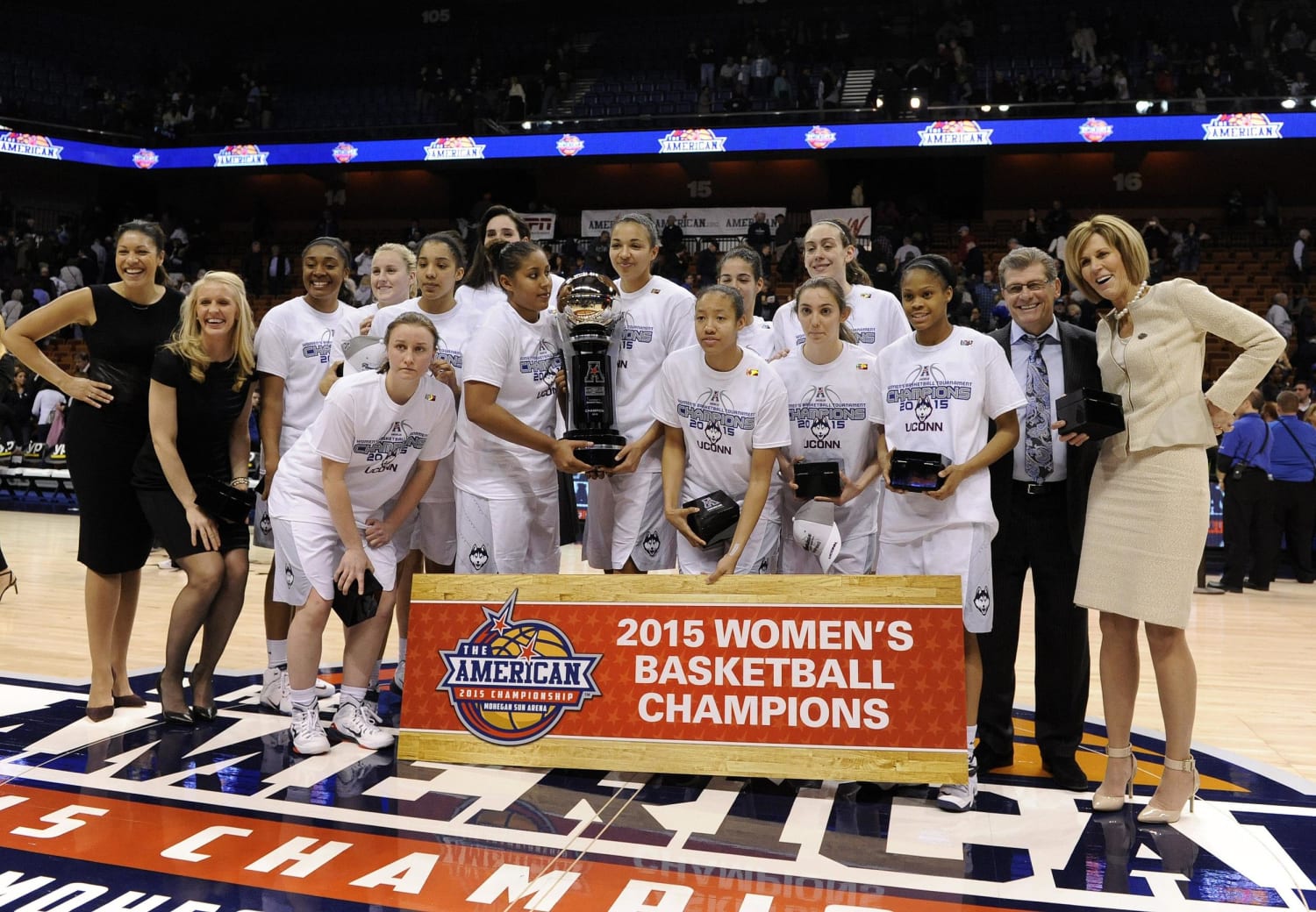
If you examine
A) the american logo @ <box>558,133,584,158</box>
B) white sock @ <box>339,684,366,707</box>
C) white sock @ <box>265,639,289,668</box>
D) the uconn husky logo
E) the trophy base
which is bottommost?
white sock @ <box>339,684,366,707</box>

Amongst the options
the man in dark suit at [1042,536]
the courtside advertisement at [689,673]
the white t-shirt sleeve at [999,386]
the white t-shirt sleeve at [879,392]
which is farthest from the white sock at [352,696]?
the white t-shirt sleeve at [999,386]

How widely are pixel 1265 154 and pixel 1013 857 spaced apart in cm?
2202

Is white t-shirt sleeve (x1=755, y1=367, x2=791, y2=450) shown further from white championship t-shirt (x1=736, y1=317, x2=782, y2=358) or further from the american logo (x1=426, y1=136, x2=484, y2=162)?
the american logo (x1=426, y1=136, x2=484, y2=162)

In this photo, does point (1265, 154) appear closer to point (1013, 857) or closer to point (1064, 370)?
point (1064, 370)

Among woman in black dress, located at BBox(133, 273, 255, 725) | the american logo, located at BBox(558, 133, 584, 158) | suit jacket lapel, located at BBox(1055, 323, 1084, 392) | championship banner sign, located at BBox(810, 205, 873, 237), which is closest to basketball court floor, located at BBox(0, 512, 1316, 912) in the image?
woman in black dress, located at BBox(133, 273, 255, 725)

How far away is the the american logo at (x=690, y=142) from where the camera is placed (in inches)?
811

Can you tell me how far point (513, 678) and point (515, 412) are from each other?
3.43 feet

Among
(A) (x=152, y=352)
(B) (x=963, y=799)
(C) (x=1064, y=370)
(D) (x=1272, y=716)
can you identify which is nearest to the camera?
(B) (x=963, y=799)

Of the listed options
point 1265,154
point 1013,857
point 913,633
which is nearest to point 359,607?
point 913,633

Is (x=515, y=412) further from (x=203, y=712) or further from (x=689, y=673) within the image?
(x=203, y=712)

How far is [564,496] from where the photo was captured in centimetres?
446

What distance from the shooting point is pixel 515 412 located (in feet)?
13.8

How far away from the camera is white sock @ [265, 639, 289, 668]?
455 cm

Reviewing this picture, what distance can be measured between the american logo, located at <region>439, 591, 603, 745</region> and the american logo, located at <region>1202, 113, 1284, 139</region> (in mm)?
18557
